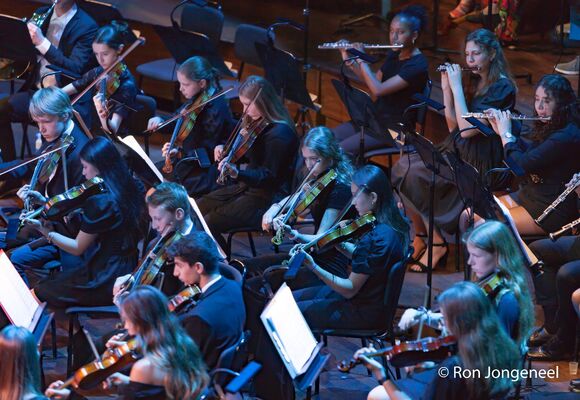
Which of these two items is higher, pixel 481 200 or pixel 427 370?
pixel 481 200

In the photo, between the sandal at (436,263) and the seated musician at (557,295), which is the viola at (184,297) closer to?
the seated musician at (557,295)

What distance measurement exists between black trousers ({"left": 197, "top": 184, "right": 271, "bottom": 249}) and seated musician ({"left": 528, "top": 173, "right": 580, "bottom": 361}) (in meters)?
1.47

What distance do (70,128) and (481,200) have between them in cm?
221

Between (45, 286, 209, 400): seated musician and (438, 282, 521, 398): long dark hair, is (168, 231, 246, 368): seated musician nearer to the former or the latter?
(45, 286, 209, 400): seated musician

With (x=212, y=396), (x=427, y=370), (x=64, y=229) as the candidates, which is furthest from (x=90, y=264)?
(x=427, y=370)

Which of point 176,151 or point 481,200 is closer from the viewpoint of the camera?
point 481,200

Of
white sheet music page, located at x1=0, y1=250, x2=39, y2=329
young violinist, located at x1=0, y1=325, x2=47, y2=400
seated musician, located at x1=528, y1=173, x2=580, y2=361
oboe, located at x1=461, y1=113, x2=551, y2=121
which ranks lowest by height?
seated musician, located at x1=528, y1=173, x2=580, y2=361

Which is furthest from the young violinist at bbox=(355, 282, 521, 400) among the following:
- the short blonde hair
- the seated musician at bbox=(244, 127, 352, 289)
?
the short blonde hair

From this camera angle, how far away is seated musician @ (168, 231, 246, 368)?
4.39 m

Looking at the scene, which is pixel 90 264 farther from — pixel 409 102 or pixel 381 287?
pixel 409 102

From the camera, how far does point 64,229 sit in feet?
18.3

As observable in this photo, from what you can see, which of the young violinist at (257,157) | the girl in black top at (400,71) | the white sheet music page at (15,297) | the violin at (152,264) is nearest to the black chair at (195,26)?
the girl in black top at (400,71)

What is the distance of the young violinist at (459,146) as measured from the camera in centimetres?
612

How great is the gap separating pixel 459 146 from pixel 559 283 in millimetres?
1241
